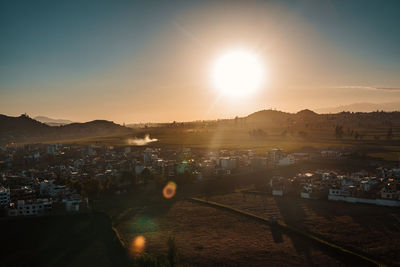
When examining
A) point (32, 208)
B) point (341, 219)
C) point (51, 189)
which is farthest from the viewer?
point (51, 189)

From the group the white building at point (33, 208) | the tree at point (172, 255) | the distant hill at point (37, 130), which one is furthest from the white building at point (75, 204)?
the distant hill at point (37, 130)

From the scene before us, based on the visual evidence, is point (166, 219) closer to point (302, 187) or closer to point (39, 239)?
point (39, 239)

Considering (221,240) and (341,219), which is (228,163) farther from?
(221,240)

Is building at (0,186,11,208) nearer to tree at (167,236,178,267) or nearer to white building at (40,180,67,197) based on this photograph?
white building at (40,180,67,197)

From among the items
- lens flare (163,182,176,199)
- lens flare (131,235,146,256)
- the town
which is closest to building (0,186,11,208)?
the town

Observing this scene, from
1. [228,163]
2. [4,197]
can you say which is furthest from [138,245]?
[228,163]

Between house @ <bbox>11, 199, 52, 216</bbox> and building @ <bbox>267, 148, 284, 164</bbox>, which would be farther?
building @ <bbox>267, 148, 284, 164</bbox>

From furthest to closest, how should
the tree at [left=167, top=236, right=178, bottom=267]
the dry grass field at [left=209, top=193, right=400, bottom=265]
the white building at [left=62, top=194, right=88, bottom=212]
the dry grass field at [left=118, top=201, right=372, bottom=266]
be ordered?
the white building at [left=62, top=194, right=88, bottom=212] < the dry grass field at [left=209, top=193, right=400, bottom=265] < the dry grass field at [left=118, top=201, right=372, bottom=266] < the tree at [left=167, top=236, right=178, bottom=267]
